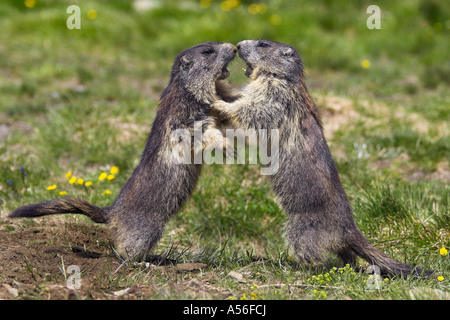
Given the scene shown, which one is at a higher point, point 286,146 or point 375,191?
point 286,146

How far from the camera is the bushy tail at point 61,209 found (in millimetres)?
4176

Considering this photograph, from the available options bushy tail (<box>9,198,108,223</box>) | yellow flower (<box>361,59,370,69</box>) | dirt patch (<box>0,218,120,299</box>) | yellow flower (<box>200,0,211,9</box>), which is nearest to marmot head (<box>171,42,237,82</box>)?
bushy tail (<box>9,198,108,223</box>)

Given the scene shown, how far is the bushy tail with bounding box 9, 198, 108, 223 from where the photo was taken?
4.18m

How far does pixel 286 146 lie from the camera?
4.45 meters

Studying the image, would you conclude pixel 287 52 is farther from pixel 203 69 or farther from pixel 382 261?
pixel 382 261

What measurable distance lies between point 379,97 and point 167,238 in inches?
187

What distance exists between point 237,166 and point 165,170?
174 cm

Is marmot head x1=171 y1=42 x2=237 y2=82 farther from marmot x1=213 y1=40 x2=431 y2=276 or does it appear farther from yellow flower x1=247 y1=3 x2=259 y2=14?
yellow flower x1=247 y1=3 x2=259 y2=14

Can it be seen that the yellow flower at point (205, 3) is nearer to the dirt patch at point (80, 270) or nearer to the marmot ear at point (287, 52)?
the marmot ear at point (287, 52)

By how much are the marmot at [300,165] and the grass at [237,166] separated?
211 mm

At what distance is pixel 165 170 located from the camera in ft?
14.6
